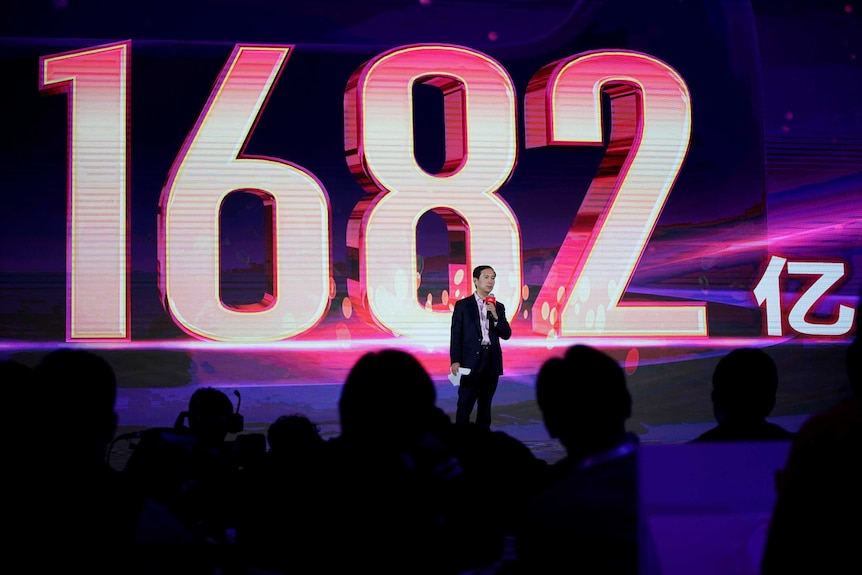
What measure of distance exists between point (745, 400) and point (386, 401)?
113 centimetres

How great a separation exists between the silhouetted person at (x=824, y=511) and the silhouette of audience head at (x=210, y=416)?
6.26 ft

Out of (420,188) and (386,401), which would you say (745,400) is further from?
(420,188)

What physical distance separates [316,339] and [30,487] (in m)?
4.94

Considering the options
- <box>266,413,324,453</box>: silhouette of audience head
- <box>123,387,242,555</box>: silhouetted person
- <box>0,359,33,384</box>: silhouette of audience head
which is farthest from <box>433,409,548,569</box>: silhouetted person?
<box>0,359,33,384</box>: silhouette of audience head

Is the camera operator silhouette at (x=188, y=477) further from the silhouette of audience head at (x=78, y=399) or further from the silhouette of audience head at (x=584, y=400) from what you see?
the silhouette of audience head at (x=584, y=400)

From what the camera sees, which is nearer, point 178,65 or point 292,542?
point 292,542

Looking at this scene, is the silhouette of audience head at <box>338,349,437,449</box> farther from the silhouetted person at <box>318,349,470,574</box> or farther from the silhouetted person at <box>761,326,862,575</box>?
the silhouetted person at <box>761,326,862,575</box>

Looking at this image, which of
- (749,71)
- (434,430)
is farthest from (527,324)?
(434,430)

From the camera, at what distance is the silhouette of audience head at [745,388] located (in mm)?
2102

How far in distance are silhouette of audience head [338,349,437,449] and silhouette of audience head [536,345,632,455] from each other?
0.22 meters

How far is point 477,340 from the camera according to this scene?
513cm

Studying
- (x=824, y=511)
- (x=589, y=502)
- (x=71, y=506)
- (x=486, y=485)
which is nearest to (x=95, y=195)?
(x=71, y=506)

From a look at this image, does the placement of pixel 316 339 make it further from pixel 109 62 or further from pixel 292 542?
pixel 292 542

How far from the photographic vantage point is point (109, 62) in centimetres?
614
